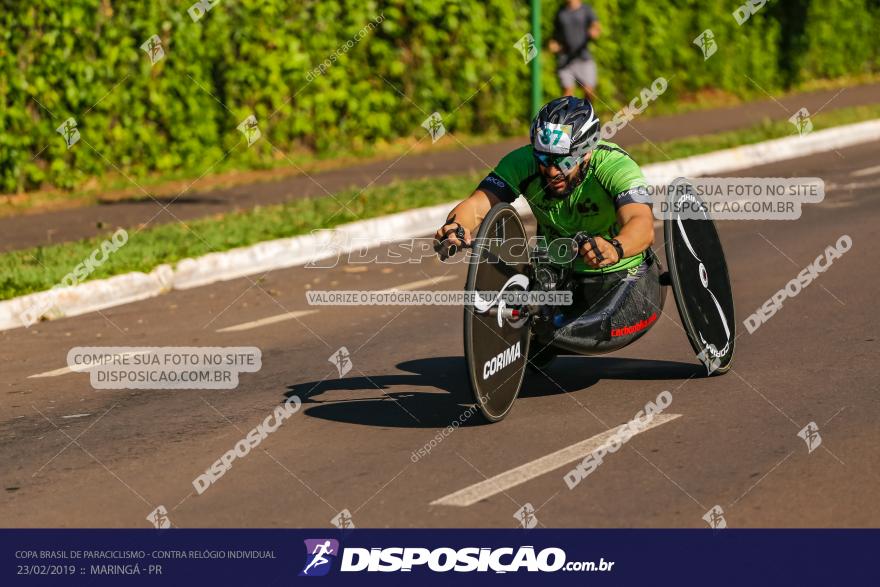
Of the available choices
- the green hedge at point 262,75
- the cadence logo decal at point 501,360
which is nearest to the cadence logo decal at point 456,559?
the cadence logo decal at point 501,360

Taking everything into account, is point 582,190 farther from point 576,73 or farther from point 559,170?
point 576,73

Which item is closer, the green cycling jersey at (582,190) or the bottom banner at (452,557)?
the bottom banner at (452,557)

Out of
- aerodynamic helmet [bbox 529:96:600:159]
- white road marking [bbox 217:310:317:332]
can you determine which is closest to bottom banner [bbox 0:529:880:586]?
aerodynamic helmet [bbox 529:96:600:159]

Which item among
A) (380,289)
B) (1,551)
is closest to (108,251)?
(380,289)

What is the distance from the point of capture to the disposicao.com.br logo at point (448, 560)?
543 cm

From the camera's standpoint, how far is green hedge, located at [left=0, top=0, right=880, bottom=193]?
635 inches

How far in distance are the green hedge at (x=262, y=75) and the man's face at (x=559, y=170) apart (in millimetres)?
9571

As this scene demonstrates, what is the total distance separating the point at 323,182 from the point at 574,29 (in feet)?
15.3

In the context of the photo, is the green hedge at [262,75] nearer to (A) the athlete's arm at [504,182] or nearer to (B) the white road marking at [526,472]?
(A) the athlete's arm at [504,182]

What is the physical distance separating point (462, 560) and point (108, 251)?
778 centimetres

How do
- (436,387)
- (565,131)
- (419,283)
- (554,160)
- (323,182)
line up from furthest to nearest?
(323,182)
(419,283)
(436,387)
(554,160)
(565,131)

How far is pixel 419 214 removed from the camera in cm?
1466

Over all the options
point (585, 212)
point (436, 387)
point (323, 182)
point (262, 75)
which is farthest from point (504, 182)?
point (262, 75)

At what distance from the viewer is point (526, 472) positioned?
6.47m
